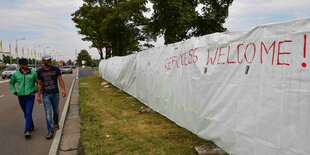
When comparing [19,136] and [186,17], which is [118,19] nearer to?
[186,17]

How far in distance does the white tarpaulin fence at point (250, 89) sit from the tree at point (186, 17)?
10.4 meters

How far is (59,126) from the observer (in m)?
5.94

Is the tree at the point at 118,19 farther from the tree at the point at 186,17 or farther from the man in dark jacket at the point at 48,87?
the man in dark jacket at the point at 48,87

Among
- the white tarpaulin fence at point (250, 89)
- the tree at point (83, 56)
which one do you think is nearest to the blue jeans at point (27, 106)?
the white tarpaulin fence at point (250, 89)

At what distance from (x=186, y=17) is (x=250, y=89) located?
503 inches

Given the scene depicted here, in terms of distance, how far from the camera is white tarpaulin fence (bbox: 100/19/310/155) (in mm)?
2604

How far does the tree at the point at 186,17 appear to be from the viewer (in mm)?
15266

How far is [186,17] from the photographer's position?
15273 mm

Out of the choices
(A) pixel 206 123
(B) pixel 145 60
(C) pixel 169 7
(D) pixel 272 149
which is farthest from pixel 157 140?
(C) pixel 169 7

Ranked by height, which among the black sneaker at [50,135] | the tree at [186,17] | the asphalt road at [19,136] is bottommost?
the asphalt road at [19,136]

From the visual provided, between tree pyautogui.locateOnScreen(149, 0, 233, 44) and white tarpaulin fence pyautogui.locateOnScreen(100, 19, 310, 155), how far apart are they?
34.1ft

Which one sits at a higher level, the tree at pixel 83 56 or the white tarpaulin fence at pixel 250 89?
the tree at pixel 83 56

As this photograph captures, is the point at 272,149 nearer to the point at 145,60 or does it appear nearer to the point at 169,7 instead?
the point at 145,60

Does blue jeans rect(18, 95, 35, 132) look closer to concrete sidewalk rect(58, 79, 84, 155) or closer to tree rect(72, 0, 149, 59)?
concrete sidewalk rect(58, 79, 84, 155)
